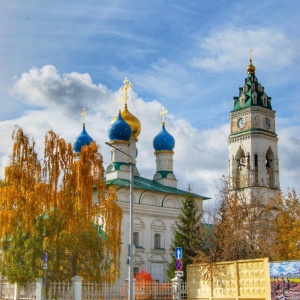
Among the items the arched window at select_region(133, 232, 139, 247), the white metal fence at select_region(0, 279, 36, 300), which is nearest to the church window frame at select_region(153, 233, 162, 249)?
the arched window at select_region(133, 232, 139, 247)

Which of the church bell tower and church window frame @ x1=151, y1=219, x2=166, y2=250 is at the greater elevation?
the church bell tower

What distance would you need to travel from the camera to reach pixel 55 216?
2558cm

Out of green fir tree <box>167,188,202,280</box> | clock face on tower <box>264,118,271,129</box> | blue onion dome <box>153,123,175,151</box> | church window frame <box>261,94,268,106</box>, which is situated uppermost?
church window frame <box>261,94,268,106</box>

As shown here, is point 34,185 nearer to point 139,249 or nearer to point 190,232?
point 190,232

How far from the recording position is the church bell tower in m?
48.9

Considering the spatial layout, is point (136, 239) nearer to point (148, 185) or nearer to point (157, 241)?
point (157, 241)

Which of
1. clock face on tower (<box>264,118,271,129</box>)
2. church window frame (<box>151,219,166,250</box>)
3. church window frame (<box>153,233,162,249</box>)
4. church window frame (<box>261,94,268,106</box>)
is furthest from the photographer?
church window frame (<box>261,94,268,106</box>)

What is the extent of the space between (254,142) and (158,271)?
14.9 metres

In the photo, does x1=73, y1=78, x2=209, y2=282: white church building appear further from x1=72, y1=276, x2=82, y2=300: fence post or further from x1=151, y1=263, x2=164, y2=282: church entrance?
x1=72, y1=276, x2=82, y2=300: fence post

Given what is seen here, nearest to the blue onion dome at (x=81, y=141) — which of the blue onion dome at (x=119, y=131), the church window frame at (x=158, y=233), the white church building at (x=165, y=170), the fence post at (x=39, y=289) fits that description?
the white church building at (x=165, y=170)

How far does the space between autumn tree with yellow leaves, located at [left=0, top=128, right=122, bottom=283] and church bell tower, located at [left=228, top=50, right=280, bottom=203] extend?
23.5 metres

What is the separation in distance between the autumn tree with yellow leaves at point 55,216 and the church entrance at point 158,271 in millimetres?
14968

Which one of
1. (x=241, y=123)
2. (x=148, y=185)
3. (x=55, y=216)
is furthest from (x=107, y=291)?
→ (x=241, y=123)

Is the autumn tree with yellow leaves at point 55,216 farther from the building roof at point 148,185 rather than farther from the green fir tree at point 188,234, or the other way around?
the building roof at point 148,185
